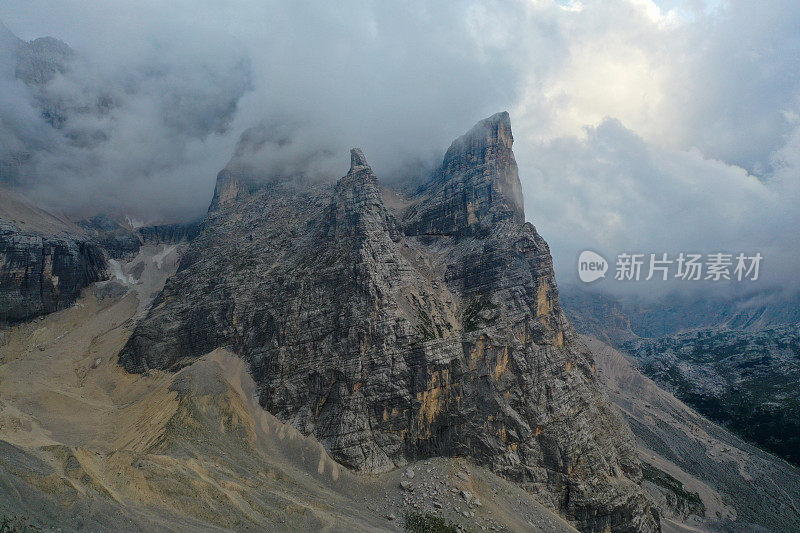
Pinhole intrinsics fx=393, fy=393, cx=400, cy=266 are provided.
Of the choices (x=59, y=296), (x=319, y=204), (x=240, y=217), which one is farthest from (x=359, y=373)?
(x=59, y=296)

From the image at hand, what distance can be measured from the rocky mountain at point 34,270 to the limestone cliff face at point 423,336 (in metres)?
56.2

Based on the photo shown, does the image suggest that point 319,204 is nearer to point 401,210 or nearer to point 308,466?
point 401,210

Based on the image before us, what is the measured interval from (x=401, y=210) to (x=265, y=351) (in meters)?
85.9

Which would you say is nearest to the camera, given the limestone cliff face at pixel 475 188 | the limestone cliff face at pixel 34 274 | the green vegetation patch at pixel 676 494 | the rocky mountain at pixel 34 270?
the green vegetation patch at pixel 676 494

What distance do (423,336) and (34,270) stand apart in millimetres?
174787

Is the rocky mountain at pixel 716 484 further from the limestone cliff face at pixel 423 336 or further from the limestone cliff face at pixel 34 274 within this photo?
the limestone cliff face at pixel 34 274

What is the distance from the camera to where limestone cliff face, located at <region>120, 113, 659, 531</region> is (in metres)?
94.2

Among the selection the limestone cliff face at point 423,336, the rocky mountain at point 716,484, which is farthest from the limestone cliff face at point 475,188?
the rocky mountain at point 716,484

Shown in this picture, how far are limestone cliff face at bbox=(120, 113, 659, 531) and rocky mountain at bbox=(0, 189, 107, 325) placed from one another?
56.2m

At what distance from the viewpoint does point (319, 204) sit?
158250 mm

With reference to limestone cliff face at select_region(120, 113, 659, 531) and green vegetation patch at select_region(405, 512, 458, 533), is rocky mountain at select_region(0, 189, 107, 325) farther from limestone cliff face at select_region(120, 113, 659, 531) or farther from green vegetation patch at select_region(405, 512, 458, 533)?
green vegetation patch at select_region(405, 512, 458, 533)

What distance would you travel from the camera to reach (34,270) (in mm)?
167250

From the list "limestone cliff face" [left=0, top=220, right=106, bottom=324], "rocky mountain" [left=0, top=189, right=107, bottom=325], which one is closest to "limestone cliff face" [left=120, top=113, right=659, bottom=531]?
"limestone cliff face" [left=0, top=220, right=106, bottom=324]

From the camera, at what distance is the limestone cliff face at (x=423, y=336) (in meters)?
94.2
